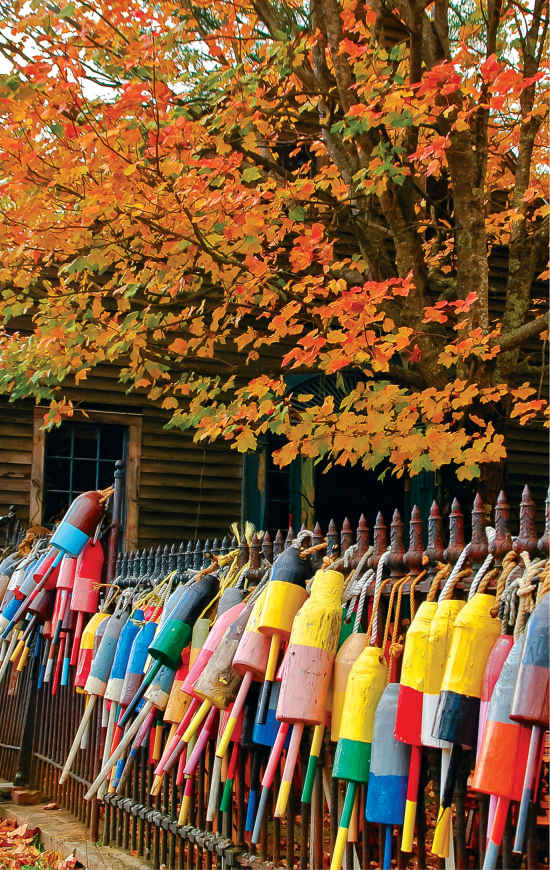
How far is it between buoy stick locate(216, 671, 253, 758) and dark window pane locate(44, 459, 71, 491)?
8.30 meters

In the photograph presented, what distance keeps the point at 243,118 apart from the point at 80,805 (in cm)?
564

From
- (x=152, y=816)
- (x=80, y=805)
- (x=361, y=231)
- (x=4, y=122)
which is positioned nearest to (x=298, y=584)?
(x=152, y=816)

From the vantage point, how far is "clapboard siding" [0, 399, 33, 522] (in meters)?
10.7

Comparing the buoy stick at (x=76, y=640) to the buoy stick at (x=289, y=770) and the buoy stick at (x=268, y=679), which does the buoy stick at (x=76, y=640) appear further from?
the buoy stick at (x=289, y=770)

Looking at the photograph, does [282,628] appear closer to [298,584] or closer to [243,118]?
[298,584]

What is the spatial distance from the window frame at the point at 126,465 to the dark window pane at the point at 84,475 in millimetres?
447

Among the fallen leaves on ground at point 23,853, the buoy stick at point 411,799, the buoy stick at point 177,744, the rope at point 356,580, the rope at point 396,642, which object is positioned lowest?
the fallen leaves on ground at point 23,853

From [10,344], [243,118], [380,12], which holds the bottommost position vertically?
[10,344]

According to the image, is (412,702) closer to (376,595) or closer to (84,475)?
(376,595)

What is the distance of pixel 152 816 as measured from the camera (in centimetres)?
438

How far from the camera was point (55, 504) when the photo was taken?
11.2 m

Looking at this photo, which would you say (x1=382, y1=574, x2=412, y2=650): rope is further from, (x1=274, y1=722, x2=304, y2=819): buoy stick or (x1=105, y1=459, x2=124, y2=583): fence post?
(x1=105, y1=459, x2=124, y2=583): fence post

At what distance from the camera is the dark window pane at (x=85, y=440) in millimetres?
11383

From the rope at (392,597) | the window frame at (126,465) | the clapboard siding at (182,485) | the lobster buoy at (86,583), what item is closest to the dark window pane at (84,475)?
the window frame at (126,465)
